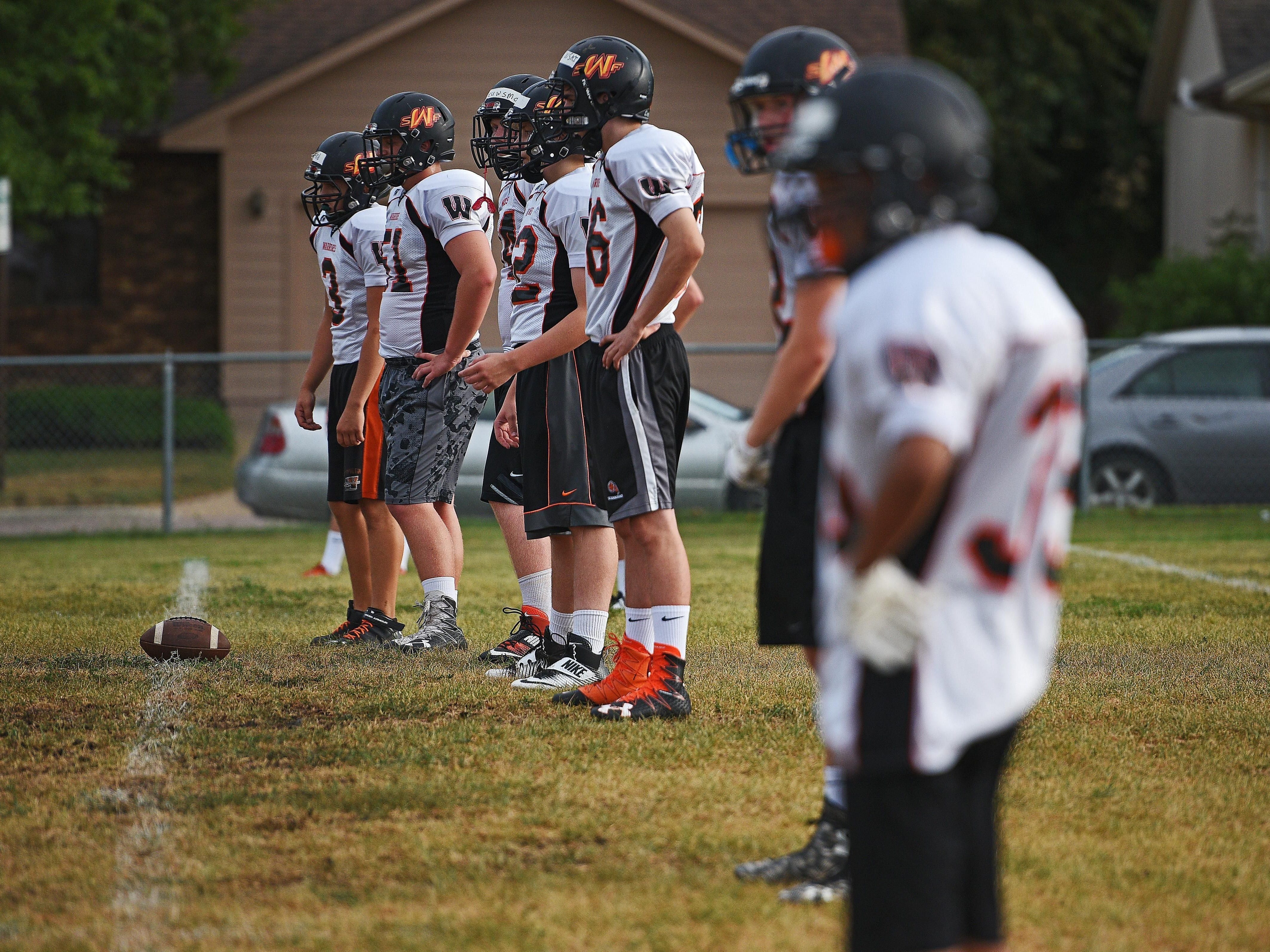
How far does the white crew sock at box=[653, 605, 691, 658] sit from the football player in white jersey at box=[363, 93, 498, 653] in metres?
1.74

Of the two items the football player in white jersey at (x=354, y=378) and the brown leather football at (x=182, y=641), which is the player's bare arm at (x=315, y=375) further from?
the brown leather football at (x=182, y=641)

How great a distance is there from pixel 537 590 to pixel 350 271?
182 centimetres

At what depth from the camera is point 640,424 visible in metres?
5.18

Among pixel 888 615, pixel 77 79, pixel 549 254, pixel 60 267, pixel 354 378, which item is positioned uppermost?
pixel 77 79

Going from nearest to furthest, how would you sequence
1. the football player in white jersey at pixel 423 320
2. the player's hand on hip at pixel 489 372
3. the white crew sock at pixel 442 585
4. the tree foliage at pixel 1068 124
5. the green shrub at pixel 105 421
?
1. the player's hand on hip at pixel 489 372
2. the football player in white jersey at pixel 423 320
3. the white crew sock at pixel 442 585
4. the green shrub at pixel 105 421
5. the tree foliage at pixel 1068 124

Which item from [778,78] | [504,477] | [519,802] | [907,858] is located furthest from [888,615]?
[504,477]

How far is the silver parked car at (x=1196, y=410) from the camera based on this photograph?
45.1 feet

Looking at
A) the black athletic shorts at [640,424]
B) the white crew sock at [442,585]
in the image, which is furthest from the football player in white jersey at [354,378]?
the black athletic shorts at [640,424]

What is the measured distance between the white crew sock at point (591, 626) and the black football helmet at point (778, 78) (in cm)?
243

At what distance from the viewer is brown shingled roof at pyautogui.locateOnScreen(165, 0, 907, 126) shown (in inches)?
858

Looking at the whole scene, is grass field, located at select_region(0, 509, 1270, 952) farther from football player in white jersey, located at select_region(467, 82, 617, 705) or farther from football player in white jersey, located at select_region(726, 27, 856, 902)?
football player in white jersey, located at select_region(467, 82, 617, 705)

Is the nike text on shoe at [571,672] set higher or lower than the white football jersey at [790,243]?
lower

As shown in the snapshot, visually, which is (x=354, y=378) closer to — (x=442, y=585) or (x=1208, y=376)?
(x=442, y=585)

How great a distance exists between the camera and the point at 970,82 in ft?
91.8
